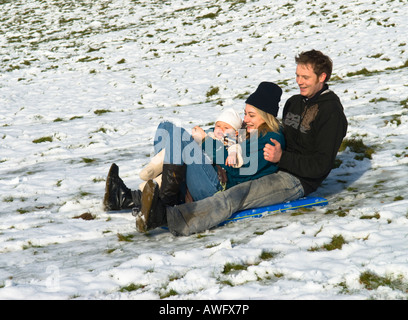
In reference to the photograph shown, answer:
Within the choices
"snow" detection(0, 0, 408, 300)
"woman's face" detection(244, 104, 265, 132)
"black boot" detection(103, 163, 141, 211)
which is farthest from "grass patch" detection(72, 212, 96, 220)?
"woman's face" detection(244, 104, 265, 132)

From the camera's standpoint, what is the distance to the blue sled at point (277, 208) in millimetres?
5750

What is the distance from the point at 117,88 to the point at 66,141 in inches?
232

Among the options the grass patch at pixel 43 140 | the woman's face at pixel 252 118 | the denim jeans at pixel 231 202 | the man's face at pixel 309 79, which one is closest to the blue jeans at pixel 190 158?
the denim jeans at pixel 231 202

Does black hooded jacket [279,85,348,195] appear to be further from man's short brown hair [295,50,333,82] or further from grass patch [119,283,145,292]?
grass patch [119,283,145,292]

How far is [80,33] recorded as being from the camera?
2745cm

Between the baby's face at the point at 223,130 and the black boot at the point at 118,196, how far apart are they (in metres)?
1.46

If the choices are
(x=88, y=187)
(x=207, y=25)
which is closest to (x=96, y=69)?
(x=207, y=25)

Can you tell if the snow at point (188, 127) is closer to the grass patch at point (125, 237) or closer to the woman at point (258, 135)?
the grass patch at point (125, 237)

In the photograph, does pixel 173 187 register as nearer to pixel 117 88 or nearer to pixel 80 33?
pixel 117 88

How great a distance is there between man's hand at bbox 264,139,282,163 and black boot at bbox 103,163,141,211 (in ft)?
6.56

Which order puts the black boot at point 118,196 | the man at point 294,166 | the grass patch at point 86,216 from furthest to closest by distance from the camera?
1. the grass patch at point 86,216
2. the black boot at point 118,196
3. the man at point 294,166

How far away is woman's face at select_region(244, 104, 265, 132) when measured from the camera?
18.5ft

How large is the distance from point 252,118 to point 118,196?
2211 mm

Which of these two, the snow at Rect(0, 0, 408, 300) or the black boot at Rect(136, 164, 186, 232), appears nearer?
the snow at Rect(0, 0, 408, 300)
